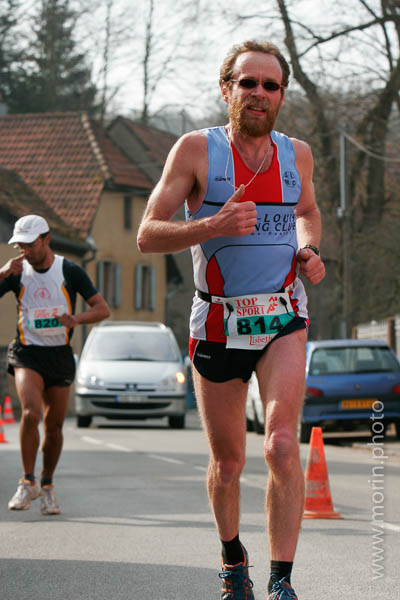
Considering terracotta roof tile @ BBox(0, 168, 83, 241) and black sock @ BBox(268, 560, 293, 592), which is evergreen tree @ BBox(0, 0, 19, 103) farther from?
black sock @ BBox(268, 560, 293, 592)

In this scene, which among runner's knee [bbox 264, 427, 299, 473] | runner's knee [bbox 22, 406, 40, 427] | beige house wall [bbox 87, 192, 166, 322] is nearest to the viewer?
runner's knee [bbox 264, 427, 299, 473]

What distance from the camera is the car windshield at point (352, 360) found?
762 inches

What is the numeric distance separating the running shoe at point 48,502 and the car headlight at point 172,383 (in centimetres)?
1405

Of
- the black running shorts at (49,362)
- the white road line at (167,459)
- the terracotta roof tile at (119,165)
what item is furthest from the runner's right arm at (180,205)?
the terracotta roof tile at (119,165)

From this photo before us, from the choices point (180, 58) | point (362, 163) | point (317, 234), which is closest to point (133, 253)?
point (180, 58)

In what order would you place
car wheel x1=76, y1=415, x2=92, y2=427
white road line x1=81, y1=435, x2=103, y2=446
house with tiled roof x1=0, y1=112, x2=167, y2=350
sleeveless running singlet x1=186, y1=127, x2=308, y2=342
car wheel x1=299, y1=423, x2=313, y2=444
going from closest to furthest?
sleeveless running singlet x1=186, y1=127, x2=308, y2=342 < car wheel x1=299, y1=423, x2=313, y2=444 < white road line x1=81, y1=435, x2=103, y2=446 < car wheel x1=76, y1=415, x2=92, y2=427 < house with tiled roof x1=0, y1=112, x2=167, y2=350

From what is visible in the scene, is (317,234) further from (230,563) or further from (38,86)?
(38,86)

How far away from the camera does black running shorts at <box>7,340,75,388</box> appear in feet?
31.5

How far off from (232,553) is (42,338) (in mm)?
4567

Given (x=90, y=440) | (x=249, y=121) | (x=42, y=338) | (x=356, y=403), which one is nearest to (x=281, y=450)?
(x=249, y=121)

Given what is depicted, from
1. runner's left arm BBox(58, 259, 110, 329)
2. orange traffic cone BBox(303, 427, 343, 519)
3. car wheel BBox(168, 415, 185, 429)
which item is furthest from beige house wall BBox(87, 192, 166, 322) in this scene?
orange traffic cone BBox(303, 427, 343, 519)

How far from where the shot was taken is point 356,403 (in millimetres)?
18938

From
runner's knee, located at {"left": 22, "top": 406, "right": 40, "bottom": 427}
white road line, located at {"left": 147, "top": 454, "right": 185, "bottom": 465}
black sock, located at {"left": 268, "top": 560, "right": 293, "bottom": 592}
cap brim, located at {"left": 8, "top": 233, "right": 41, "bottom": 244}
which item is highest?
cap brim, located at {"left": 8, "top": 233, "right": 41, "bottom": 244}

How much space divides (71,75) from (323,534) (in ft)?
163
